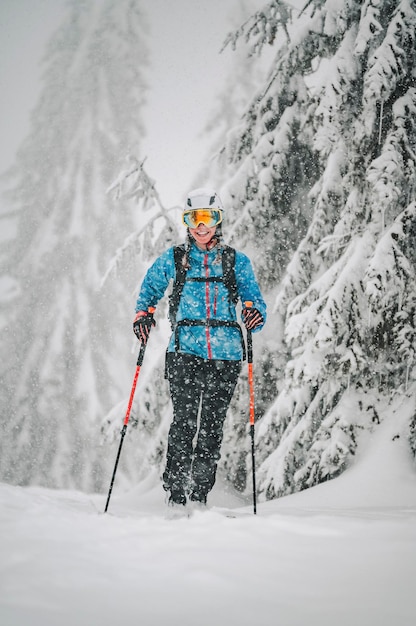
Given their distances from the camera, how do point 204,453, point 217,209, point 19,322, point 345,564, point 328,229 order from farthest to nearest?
point 19,322
point 328,229
point 217,209
point 204,453
point 345,564

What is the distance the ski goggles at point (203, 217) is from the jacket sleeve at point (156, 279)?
299mm

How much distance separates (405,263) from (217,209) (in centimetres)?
229

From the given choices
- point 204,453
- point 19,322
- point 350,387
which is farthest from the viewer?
point 19,322

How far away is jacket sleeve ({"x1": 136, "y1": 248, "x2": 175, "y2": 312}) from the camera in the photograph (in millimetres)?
4191

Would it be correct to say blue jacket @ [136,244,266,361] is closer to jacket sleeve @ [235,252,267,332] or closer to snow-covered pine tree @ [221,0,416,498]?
jacket sleeve @ [235,252,267,332]

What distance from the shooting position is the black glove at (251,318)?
4.06 m

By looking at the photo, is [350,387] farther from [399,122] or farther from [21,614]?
[21,614]

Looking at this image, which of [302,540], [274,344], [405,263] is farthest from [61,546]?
[274,344]

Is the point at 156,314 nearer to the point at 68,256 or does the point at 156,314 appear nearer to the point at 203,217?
the point at 203,217

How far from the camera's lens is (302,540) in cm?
204

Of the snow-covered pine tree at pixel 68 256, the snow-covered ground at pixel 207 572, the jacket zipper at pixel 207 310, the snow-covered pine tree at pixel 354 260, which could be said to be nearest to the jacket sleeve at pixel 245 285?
the jacket zipper at pixel 207 310

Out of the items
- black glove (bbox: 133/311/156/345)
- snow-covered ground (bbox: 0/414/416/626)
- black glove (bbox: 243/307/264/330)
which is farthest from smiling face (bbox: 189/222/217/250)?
snow-covered ground (bbox: 0/414/416/626)

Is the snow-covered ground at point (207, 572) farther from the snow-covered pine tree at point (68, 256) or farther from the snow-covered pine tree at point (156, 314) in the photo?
the snow-covered pine tree at point (68, 256)

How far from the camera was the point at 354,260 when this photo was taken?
18.1 feet
